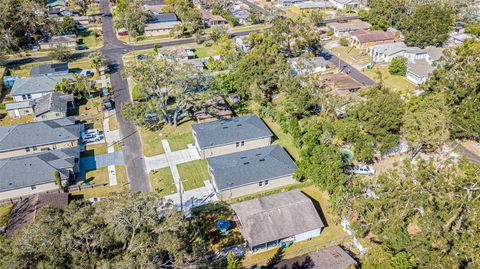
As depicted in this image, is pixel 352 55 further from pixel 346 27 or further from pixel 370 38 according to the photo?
pixel 346 27

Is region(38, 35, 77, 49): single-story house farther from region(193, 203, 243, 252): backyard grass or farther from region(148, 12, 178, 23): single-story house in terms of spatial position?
region(193, 203, 243, 252): backyard grass

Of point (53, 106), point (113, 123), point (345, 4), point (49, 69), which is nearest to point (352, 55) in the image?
point (345, 4)

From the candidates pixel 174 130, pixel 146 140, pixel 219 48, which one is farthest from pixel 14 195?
pixel 219 48

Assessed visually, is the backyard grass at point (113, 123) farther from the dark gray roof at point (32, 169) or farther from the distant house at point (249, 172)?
the distant house at point (249, 172)

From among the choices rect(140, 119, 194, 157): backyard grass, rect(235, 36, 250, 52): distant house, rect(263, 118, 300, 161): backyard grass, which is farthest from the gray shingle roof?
rect(263, 118, 300, 161): backyard grass

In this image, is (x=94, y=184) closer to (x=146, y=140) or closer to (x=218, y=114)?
(x=146, y=140)
